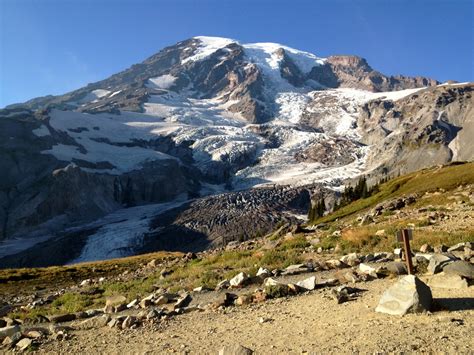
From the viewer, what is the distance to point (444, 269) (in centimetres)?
1636

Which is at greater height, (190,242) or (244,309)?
(244,309)

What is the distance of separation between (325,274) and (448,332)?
8761 mm

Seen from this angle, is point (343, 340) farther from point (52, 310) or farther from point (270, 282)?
point (52, 310)

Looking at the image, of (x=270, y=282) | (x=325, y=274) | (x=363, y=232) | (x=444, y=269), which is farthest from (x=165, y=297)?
(x=363, y=232)

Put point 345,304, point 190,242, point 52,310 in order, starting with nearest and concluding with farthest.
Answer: point 345,304, point 52,310, point 190,242

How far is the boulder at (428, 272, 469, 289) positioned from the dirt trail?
321 mm

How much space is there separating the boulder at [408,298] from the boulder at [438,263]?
4.47 metres

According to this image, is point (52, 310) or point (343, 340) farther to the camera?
point (52, 310)

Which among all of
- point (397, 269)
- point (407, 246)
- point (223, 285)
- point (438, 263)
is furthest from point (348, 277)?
point (223, 285)

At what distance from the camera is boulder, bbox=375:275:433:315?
1247 centimetres

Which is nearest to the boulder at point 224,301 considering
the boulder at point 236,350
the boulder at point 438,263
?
the boulder at point 236,350

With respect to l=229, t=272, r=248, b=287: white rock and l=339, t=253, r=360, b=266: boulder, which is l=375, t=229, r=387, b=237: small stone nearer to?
l=339, t=253, r=360, b=266: boulder

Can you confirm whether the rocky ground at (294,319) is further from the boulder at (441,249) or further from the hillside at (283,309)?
the boulder at (441,249)

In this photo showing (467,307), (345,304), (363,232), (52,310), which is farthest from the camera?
(363,232)
